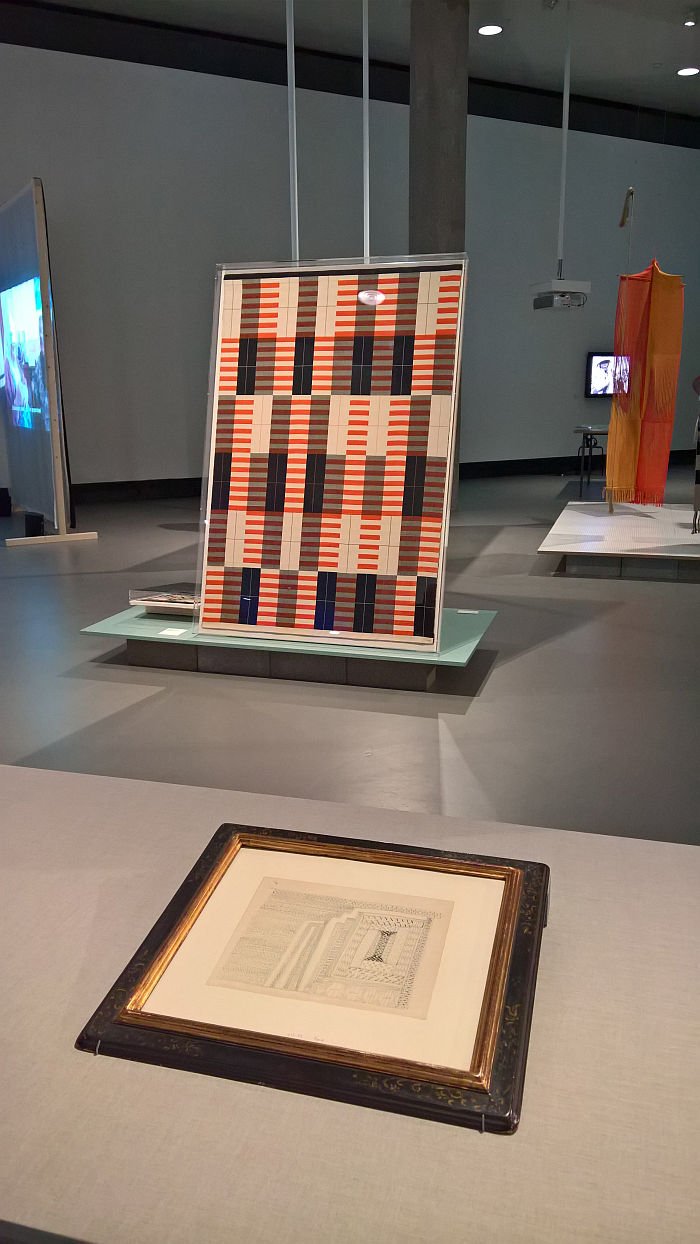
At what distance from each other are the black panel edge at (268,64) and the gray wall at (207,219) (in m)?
0.16

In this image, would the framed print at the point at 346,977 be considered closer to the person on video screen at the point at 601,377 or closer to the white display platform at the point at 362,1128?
the white display platform at the point at 362,1128

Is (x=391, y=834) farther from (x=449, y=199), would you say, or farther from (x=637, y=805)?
(x=449, y=199)

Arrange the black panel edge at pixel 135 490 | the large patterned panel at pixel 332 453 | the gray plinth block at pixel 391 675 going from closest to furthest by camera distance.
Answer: the large patterned panel at pixel 332 453 → the gray plinth block at pixel 391 675 → the black panel edge at pixel 135 490

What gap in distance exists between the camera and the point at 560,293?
814 centimetres

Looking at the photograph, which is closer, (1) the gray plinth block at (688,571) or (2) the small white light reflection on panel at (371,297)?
(2) the small white light reflection on panel at (371,297)

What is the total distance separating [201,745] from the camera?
3.32m

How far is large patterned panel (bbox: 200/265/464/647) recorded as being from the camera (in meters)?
3.75

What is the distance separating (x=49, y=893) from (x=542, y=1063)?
78 centimetres

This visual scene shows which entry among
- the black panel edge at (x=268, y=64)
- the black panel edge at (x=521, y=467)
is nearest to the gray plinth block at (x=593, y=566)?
the black panel edge at (x=521, y=467)

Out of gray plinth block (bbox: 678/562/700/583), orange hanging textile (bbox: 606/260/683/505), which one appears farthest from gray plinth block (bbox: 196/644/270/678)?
orange hanging textile (bbox: 606/260/683/505)

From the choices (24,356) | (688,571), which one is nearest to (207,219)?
(24,356)

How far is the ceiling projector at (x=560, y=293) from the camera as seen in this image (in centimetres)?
800

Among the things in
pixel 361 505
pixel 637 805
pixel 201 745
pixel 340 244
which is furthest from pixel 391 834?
pixel 340 244

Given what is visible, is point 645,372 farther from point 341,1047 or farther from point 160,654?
point 341,1047
